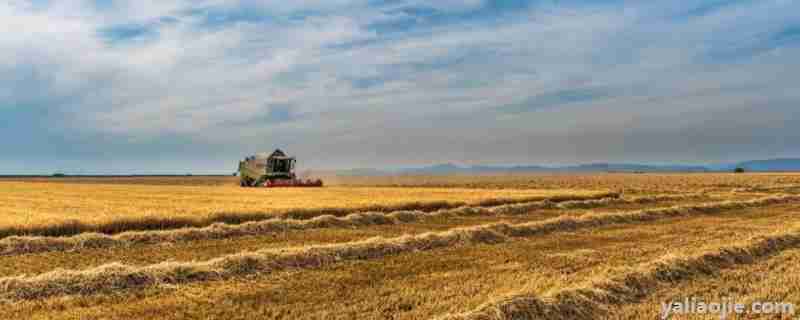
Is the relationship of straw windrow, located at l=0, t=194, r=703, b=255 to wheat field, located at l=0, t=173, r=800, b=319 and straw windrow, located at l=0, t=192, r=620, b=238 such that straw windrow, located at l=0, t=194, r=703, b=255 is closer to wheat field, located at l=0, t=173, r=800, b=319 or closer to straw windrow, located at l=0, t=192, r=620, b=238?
wheat field, located at l=0, t=173, r=800, b=319

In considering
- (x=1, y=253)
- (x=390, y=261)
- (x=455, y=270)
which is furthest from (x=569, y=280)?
(x=1, y=253)

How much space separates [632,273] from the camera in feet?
27.7

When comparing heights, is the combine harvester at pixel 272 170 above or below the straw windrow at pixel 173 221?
above

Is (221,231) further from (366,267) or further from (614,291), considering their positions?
(614,291)

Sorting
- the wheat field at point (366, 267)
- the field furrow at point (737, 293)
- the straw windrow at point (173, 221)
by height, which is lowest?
the field furrow at point (737, 293)

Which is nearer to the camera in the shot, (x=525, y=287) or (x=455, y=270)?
(x=525, y=287)

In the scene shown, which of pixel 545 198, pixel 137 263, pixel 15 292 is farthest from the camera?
pixel 545 198

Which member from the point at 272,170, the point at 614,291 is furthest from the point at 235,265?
the point at 272,170

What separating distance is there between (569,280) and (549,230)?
6902 millimetres

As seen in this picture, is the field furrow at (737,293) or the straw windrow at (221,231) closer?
the field furrow at (737,293)

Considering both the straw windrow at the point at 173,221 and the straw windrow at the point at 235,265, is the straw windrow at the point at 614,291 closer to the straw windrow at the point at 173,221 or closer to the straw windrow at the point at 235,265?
the straw windrow at the point at 235,265

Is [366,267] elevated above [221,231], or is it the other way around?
[221,231]

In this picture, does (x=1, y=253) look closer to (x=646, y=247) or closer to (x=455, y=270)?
(x=455, y=270)

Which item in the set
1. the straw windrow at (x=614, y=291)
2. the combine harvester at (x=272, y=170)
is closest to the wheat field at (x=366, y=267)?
the straw windrow at (x=614, y=291)
